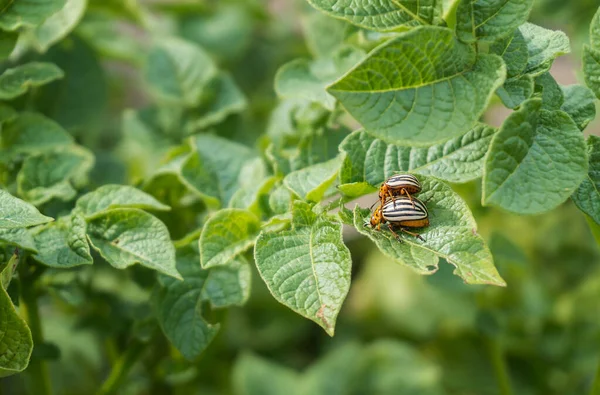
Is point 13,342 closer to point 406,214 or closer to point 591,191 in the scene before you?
point 406,214


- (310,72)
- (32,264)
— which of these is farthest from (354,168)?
(32,264)

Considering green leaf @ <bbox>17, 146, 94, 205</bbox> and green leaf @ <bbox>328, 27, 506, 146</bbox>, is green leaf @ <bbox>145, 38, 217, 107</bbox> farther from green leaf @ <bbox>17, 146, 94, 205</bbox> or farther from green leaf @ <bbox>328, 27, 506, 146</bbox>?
green leaf @ <bbox>328, 27, 506, 146</bbox>

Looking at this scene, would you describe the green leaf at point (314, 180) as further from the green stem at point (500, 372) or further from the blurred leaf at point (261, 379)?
the blurred leaf at point (261, 379)

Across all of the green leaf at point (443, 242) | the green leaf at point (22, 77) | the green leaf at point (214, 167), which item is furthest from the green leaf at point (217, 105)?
the green leaf at point (443, 242)

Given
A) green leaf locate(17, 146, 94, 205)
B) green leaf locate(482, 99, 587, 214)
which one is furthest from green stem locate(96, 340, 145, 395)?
green leaf locate(482, 99, 587, 214)

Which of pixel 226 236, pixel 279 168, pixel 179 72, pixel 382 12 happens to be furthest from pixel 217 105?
pixel 382 12

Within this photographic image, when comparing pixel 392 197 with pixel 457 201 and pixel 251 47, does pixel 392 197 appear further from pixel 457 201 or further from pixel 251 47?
pixel 251 47
